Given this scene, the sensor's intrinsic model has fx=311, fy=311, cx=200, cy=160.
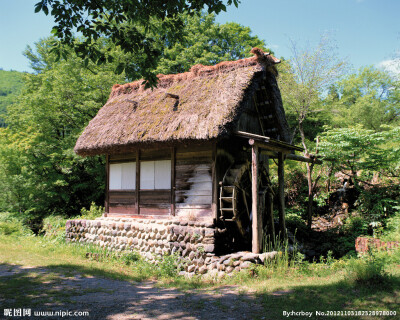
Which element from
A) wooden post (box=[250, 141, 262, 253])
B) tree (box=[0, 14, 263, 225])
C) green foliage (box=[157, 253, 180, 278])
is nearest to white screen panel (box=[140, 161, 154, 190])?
green foliage (box=[157, 253, 180, 278])

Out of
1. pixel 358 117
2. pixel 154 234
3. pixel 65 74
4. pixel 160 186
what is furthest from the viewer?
pixel 358 117

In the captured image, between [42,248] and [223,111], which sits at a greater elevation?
[223,111]

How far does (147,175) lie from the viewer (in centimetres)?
1065

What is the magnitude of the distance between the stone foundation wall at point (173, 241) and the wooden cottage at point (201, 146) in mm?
469

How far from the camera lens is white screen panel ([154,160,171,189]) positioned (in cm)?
1008

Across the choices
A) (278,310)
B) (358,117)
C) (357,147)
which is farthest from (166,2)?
(358,117)

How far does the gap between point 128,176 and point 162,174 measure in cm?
173

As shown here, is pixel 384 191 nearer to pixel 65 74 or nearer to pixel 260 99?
pixel 260 99

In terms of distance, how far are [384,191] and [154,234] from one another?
320 inches

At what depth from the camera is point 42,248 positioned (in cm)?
1122

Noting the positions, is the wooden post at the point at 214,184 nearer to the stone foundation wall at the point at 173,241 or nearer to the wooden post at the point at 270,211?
the stone foundation wall at the point at 173,241

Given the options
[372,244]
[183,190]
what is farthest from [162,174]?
[372,244]

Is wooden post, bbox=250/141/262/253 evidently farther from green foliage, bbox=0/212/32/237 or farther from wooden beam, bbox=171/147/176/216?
green foliage, bbox=0/212/32/237

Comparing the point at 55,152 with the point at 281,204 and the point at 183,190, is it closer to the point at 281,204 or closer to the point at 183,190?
the point at 183,190
